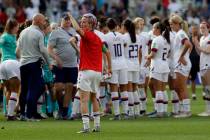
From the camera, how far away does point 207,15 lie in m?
50.2

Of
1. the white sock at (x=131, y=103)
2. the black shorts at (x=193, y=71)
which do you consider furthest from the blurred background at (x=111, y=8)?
the white sock at (x=131, y=103)

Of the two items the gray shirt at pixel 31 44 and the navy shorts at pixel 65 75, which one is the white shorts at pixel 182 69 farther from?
the gray shirt at pixel 31 44

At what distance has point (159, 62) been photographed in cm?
→ 2509

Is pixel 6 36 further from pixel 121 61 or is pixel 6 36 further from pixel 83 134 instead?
pixel 83 134

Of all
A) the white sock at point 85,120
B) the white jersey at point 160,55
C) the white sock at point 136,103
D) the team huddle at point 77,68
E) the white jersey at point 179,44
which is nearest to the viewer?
the white sock at point 85,120

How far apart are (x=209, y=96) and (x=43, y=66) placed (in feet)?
16.0

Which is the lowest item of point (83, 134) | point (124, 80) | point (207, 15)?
point (83, 134)

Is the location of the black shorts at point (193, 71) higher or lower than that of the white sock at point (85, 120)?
higher

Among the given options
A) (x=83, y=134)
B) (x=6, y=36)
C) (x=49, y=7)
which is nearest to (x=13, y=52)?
(x=6, y=36)

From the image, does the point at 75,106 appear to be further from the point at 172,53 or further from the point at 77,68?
the point at 172,53

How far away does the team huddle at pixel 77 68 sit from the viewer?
78.3 ft

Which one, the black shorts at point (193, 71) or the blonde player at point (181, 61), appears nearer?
the blonde player at point (181, 61)

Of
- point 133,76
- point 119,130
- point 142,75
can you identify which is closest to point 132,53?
point 133,76

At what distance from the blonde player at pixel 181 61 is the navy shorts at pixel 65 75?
2743 mm
